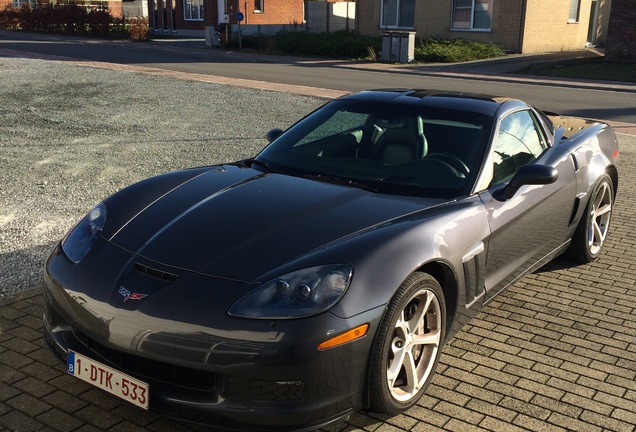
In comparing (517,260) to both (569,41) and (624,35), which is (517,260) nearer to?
(624,35)

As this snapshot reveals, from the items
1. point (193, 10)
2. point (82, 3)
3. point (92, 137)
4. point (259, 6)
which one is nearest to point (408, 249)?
point (92, 137)

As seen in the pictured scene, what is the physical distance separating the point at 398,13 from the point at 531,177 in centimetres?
3195

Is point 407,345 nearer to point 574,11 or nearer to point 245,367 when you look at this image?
point 245,367

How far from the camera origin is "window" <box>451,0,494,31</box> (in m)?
31.2

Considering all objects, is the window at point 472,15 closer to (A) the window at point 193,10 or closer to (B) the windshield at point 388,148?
(A) the window at point 193,10

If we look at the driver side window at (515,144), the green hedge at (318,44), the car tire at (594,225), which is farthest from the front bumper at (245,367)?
the green hedge at (318,44)

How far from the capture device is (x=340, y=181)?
14.0 feet

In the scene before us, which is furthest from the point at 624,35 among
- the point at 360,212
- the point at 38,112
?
the point at 360,212

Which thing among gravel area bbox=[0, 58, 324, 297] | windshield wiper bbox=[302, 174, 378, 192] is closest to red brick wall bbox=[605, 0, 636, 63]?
gravel area bbox=[0, 58, 324, 297]

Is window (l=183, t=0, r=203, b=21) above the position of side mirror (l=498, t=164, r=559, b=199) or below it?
above

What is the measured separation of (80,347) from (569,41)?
3434 cm

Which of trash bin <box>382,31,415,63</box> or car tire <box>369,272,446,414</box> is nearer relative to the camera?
car tire <box>369,272,446,414</box>

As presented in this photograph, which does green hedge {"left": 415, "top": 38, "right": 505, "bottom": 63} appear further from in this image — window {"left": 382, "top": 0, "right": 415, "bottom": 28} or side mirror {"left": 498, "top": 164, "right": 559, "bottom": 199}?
side mirror {"left": 498, "top": 164, "right": 559, "bottom": 199}

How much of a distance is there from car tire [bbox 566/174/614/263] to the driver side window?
77cm
